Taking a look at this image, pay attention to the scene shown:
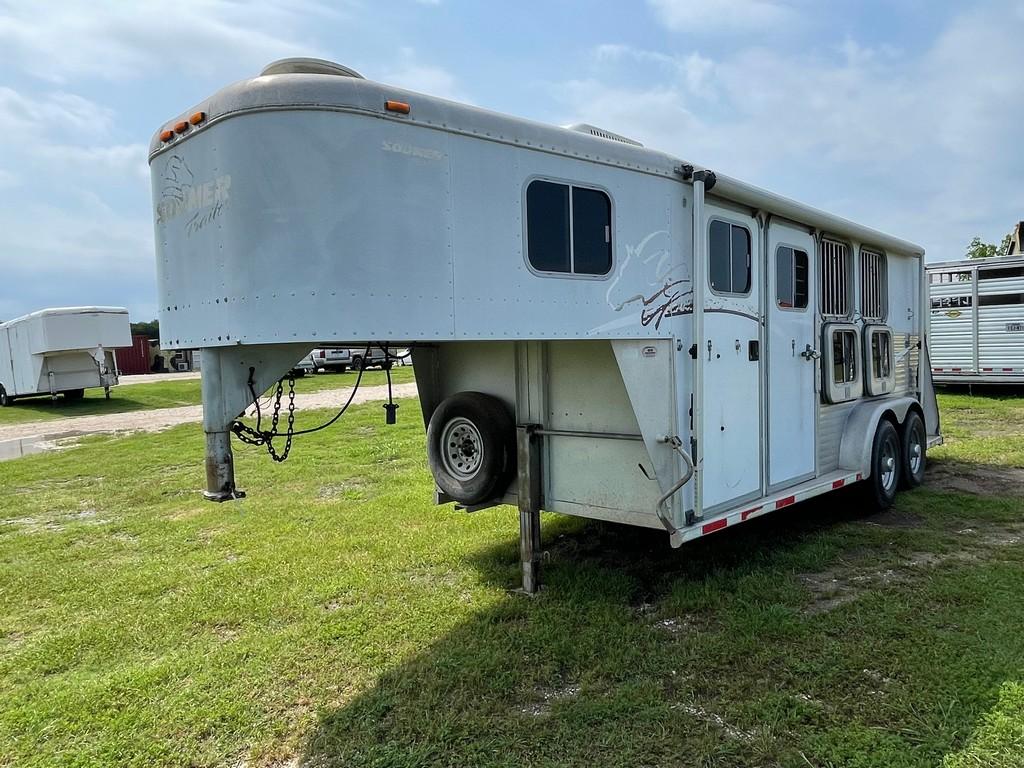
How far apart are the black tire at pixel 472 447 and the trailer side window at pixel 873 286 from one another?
3803 mm

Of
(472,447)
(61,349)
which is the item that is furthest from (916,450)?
(61,349)

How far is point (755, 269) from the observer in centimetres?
503

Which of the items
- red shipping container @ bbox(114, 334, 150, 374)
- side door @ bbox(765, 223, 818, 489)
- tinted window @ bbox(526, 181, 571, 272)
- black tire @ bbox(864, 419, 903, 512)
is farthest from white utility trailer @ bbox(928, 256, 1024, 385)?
red shipping container @ bbox(114, 334, 150, 374)

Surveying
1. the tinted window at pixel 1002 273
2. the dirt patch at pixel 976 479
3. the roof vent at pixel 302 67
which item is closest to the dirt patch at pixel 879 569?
the dirt patch at pixel 976 479

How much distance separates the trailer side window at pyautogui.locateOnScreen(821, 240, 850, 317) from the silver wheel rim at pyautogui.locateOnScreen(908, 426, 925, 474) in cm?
180

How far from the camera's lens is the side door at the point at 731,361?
4.56 metres

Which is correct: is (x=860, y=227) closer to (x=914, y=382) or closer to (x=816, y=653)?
(x=914, y=382)

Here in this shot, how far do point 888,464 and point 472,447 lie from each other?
407 cm

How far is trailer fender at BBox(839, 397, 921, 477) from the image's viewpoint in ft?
19.8

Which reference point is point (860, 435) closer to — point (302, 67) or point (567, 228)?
point (567, 228)

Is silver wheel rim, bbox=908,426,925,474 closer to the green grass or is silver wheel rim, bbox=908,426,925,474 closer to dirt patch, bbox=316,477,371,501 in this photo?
dirt patch, bbox=316,477,371,501

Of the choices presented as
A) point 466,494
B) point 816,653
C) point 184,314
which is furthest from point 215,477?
point 816,653

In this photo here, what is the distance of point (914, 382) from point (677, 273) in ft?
15.3

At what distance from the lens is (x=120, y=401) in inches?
800
